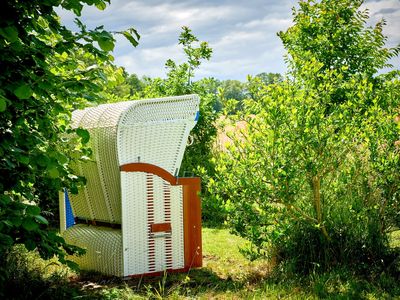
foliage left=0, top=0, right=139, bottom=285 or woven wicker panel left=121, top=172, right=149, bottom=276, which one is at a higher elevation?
foliage left=0, top=0, right=139, bottom=285

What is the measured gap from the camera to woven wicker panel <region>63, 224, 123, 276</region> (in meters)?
6.31

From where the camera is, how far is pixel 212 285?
5891 mm

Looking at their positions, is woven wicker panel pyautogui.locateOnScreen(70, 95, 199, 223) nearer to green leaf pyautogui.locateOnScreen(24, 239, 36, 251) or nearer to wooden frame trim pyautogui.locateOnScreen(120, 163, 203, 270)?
wooden frame trim pyautogui.locateOnScreen(120, 163, 203, 270)

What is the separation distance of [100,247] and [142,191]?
92 centimetres

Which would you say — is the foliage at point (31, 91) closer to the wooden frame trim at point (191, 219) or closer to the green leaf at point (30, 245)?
the green leaf at point (30, 245)

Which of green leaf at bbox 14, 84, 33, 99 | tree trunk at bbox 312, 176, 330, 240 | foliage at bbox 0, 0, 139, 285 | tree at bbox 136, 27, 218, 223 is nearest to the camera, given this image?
green leaf at bbox 14, 84, 33, 99

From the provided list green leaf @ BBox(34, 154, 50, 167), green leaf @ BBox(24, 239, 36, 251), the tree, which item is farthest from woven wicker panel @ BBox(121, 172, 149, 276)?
the tree

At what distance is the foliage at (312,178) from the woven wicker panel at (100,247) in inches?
57.0

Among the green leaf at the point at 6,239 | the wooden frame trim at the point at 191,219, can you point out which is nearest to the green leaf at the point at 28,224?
the green leaf at the point at 6,239

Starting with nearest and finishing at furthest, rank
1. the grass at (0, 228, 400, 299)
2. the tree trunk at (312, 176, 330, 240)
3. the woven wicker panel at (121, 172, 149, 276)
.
Answer: the grass at (0, 228, 400, 299), the tree trunk at (312, 176, 330, 240), the woven wicker panel at (121, 172, 149, 276)

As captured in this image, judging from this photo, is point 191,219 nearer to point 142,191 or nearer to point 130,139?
point 142,191

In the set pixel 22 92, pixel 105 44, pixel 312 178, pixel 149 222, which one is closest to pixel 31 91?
pixel 22 92

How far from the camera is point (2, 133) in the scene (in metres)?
4.11

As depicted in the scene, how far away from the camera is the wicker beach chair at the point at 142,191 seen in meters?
6.26
